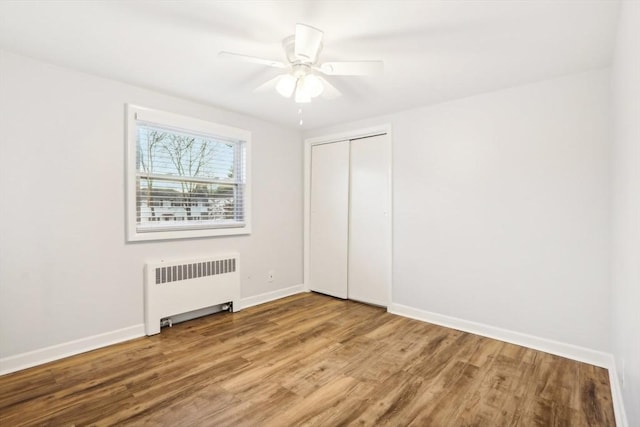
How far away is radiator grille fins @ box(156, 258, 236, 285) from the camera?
119 inches

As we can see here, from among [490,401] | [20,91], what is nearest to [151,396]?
[490,401]

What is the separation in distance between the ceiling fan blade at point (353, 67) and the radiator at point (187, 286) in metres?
2.39

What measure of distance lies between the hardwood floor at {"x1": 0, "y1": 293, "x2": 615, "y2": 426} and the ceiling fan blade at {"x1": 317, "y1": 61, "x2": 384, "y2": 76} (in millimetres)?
2145

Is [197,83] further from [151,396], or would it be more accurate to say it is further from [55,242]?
[151,396]

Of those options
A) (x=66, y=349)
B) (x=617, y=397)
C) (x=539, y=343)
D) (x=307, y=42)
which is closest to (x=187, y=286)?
(x=66, y=349)

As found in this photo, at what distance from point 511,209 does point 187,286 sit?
3.29m

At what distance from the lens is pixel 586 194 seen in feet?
8.05

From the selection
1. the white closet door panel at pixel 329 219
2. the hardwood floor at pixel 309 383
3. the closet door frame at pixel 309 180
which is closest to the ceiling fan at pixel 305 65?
the closet door frame at pixel 309 180

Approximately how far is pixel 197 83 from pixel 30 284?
6.97ft

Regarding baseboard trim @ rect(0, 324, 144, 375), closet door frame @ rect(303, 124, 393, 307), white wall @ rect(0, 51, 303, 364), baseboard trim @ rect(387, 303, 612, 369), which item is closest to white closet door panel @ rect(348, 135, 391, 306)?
closet door frame @ rect(303, 124, 393, 307)

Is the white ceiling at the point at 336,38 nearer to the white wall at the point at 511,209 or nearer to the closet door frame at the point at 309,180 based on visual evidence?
the white wall at the point at 511,209

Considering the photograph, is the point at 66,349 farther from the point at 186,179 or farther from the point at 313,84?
the point at 313,84

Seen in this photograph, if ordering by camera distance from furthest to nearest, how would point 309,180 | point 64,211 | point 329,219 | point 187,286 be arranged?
point 309,180 → point 329,219 → point 187,286 → point 64,211

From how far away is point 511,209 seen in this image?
2.81 m
